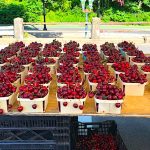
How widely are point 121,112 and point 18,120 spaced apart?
1393 mm

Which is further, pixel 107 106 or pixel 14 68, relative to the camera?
pixel 14 68

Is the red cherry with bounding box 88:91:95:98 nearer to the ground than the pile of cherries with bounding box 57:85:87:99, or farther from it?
nearer to the ground


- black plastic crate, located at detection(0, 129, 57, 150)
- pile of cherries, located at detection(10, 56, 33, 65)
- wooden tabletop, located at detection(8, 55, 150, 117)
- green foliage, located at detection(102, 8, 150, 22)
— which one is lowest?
green foliage, located at detection(102, 8, 150, 22)

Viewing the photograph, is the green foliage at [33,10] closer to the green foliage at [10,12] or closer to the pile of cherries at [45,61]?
the green foliage at [10,12]

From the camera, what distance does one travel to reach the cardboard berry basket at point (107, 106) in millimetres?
4652

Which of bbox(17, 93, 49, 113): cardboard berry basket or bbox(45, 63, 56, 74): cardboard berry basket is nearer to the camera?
bbox(17, 93, 49, 113): cardboard berry basket

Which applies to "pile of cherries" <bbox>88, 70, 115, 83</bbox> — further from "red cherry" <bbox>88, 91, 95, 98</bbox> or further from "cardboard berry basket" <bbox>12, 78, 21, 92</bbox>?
"cardboard berry basket" <bbox>12, 78, 21, 92</bbox>

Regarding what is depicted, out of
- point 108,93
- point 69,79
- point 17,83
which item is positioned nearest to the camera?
point 108,93

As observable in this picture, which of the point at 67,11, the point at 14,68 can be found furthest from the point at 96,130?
the point at 67,11

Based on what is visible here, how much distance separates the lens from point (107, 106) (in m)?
4.68

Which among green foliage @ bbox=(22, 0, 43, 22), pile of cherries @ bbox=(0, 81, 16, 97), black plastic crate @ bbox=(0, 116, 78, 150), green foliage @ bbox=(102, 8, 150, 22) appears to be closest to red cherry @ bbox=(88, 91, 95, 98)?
black plastic crate @ bbox=(0, 116, 78, 150)

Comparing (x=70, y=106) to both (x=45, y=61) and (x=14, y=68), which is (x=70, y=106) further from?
(x=45, y=61)

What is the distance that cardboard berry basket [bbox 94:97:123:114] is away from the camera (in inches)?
183

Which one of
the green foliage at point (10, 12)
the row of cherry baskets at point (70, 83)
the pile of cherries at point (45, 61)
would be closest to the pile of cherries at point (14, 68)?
the row of cherry baskets at point (70, 83)
